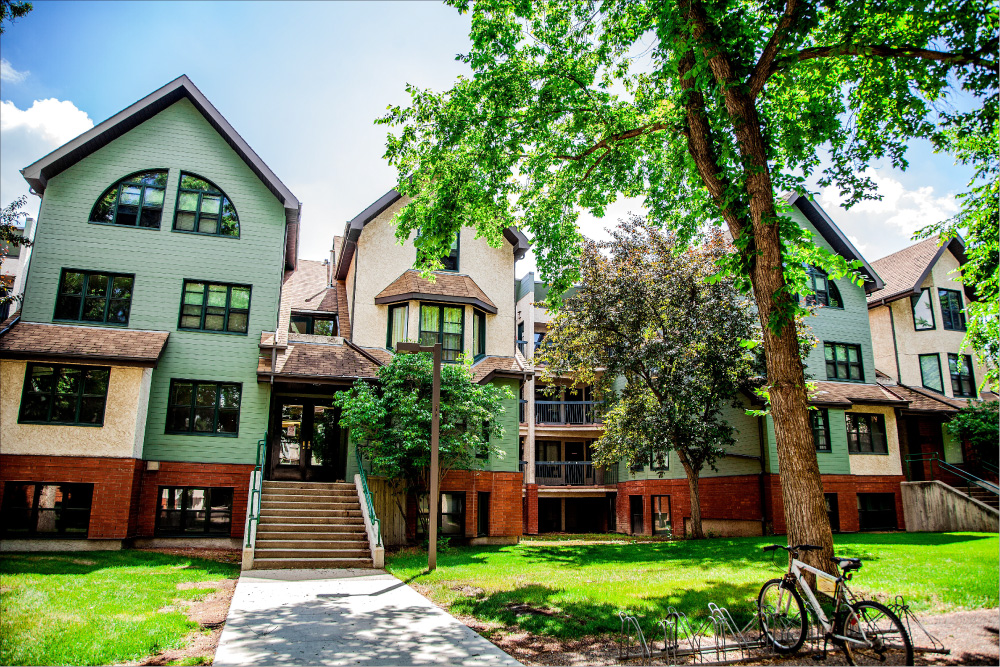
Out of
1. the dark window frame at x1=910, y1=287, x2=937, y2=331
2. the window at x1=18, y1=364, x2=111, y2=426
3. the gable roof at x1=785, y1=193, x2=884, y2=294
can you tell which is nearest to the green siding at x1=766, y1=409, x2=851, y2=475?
the gable roof at x1=785, y1=193, x2=884, y2=294

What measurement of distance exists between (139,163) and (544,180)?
43.4 feet

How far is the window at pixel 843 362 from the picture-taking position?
87.0ft

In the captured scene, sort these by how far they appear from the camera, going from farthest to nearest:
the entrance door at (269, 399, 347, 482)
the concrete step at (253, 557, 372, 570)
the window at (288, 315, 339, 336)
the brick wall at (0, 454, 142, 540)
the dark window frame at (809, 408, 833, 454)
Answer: the dark window frame at (809, 408, 833, 454), the window at (288, 315, 339, 336), the entrance door at (269, 399, 347, 482), the brick wall at (0, 454, 142, 540), the concrete step at (253, 557, 372, 570)

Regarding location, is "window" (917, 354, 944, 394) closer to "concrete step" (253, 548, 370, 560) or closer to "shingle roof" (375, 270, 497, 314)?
"shingle roof" (375, 270, 497, 314)

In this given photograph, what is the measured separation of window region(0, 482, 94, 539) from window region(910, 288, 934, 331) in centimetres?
3276

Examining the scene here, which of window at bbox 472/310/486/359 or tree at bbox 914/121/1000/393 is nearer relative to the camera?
tree at bbox 914/121/1000/393

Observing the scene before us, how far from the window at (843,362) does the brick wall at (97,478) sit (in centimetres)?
2515

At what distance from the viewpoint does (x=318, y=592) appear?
→ 11.0 meters

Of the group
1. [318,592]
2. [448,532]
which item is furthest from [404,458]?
[318,592]

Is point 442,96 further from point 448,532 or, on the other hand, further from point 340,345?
point 448,532

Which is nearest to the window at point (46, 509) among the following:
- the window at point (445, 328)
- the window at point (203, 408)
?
the window at point (203, 408)

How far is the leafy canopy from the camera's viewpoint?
17.5 meters

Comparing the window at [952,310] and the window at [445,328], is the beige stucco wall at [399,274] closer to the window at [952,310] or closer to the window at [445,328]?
the window at [445,328]

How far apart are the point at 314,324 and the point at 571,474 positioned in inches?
599
